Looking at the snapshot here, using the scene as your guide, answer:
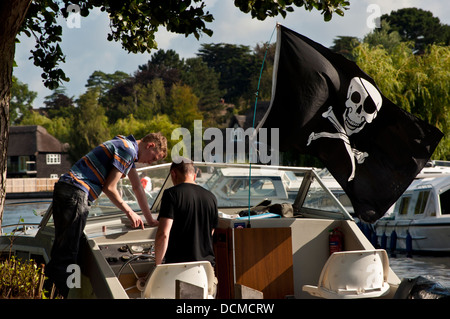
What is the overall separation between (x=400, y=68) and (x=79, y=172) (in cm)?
2816

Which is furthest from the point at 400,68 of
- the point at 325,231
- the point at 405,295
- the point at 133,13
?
the point at 405,295

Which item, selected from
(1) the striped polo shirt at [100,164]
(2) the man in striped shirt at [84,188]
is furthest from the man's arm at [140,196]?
(1) the striped polo shirt at [100,164]

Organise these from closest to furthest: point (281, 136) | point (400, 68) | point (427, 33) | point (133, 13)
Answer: point (281, 136) < point (133, 13) < point (400, 68) < point (427, 33)

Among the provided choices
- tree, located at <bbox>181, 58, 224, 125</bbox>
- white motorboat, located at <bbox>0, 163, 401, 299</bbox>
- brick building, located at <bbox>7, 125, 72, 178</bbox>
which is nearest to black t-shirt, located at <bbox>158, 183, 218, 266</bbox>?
white motorboat, located at <bbox>0, 163, 401, 299</bbox>

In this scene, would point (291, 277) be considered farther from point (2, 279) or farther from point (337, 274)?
point (2, 279)

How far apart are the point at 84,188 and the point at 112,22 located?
4059 millimetres

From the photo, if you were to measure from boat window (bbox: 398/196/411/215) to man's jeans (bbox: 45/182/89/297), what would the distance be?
1608 centimetres

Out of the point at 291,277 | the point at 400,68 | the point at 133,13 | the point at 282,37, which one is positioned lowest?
the point at 291,277

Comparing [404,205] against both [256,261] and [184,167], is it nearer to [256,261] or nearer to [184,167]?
[256,261]

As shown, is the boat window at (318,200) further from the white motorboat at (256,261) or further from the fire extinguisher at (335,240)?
the fire extinguisher at (335,240)

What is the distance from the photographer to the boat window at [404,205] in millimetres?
19953

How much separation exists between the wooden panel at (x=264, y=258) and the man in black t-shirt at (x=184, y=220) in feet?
2.19

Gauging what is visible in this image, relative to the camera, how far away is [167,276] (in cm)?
430
